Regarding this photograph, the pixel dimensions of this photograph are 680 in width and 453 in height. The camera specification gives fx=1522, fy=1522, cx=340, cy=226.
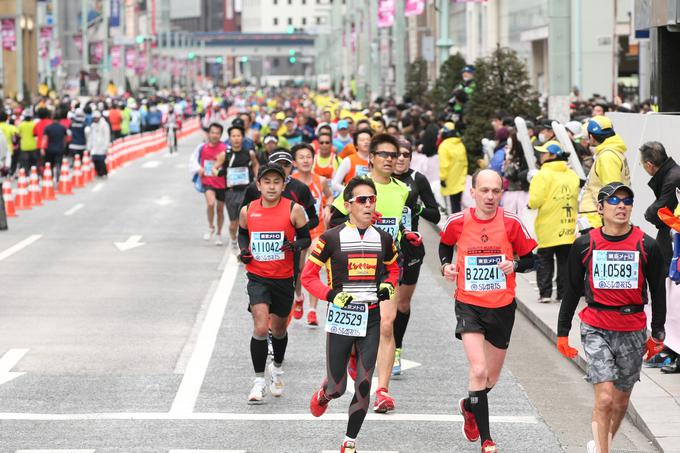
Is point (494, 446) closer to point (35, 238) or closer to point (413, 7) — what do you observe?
point (35, 238)

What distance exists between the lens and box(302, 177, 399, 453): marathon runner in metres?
9.52

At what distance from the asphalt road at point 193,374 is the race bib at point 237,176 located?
3.57 ft

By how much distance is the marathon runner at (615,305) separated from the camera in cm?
874

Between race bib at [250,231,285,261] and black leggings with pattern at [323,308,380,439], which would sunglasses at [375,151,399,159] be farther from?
black leggings with pattern at [323,308,380,439]

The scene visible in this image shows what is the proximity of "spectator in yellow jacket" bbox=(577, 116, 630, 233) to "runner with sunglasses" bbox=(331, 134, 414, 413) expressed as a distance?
10.1ft

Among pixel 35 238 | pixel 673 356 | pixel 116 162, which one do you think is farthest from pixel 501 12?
pixel 673 356

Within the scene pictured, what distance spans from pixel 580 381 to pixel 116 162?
34.1 metres

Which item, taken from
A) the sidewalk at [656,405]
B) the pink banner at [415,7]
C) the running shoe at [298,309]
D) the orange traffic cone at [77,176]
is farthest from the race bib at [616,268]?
the pink banner at [415,7]

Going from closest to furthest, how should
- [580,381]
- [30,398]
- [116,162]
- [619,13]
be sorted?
1. [30,398]
2. [580,381]
3. [116,162]
4. [619,13]

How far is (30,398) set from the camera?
36.8 feet

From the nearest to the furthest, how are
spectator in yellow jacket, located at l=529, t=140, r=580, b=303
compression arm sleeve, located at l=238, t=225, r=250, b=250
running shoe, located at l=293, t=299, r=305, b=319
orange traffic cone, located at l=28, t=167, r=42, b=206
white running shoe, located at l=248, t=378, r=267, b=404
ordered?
white running shoe, located at l=248, t=378, r=267, b=404 < compression arm sleeve, located at l=238, t=225, r=250, b=250 < running shoe, located at l=293, t=299, r=305, b=319 < spectator in yellow jacket, located at l=529, t=140, r=580, b=303 < orange traffic cone, located at l=28, t=167, r=42, b=206

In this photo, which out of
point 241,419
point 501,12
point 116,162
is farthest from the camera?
point 501,12

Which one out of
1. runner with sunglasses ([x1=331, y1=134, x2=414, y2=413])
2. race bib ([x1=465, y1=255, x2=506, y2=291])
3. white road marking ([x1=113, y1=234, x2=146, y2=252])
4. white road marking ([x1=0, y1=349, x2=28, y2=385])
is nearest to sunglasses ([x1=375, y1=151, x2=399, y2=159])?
runner with sunglasses ([x1=331, y1=134, x2=414, y2=413])

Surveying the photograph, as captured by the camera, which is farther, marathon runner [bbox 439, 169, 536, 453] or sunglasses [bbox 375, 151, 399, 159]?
sunglasses [bbox 375, 151, 399, 159]
